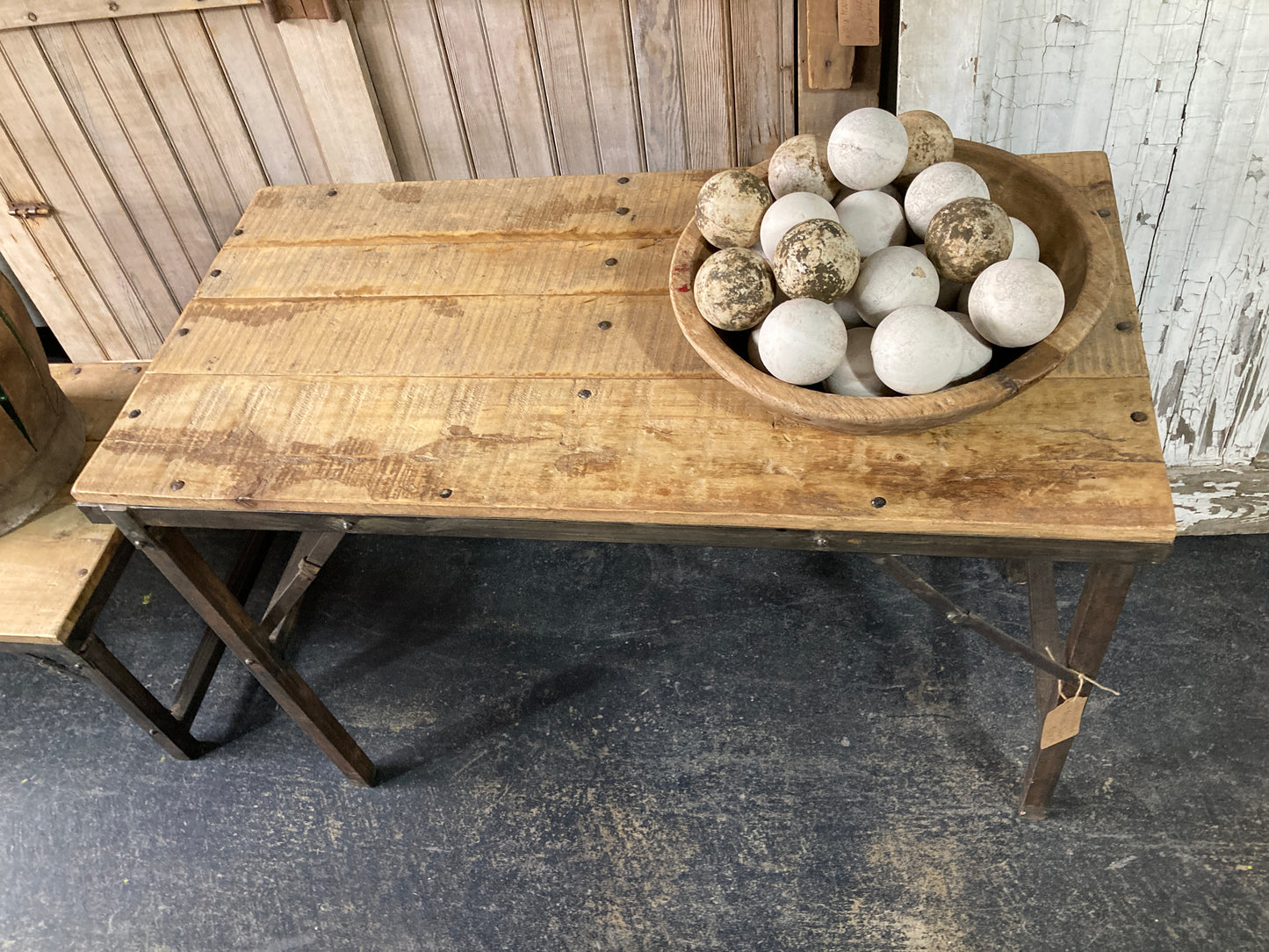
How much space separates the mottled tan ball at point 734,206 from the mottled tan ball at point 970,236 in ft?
0.82

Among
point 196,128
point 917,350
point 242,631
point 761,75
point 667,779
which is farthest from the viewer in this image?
point 196,128

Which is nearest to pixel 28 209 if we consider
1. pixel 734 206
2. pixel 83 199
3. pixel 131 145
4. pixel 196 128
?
pixel 83 199

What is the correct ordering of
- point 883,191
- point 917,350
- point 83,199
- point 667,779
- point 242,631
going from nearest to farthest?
point 917,350, point 883,191, point 242,631, point 667,779, point 83,199

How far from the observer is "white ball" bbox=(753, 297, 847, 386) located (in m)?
1.25

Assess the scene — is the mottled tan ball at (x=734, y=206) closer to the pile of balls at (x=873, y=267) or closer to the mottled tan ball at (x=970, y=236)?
the pile of balls at (x=873, y=267)

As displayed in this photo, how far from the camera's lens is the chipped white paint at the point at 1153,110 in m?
1.63

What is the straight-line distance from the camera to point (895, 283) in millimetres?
1308

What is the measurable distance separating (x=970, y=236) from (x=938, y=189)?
11 cm

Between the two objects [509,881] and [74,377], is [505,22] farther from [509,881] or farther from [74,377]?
[509,881]

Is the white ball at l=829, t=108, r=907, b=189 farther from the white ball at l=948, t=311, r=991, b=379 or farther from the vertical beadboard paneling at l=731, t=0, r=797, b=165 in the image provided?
the vertical beadboard paneling at l=731, t=0, r=797, b=165

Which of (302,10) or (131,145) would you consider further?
(131,145)

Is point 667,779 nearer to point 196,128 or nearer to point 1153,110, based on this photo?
point 1153,110

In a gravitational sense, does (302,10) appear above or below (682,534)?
above

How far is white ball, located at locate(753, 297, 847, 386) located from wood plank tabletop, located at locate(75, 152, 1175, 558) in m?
0.13
